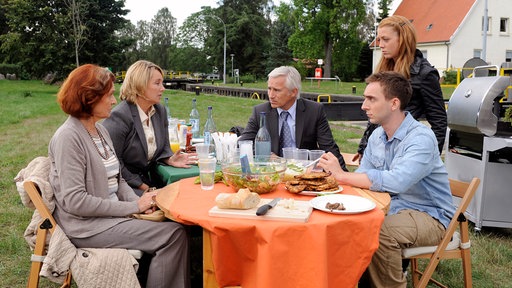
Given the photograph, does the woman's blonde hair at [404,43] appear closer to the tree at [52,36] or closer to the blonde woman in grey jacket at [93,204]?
the blonde woman in grey jacket at [93,204]

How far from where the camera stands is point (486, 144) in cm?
435

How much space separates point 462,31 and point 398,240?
40.1m

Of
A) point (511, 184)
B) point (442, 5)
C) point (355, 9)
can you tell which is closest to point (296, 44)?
point (355, 9)

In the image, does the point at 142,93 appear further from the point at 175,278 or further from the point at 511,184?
the point at 511,184

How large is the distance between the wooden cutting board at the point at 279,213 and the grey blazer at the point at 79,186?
77cm

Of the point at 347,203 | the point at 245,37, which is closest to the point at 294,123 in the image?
the point at 347,203

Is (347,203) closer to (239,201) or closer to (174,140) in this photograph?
(239,201)

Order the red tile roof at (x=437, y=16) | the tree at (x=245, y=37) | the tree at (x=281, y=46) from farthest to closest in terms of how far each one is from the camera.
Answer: the tree at (x=245, y=37)
the tree at (x=281, y=46)
the red tile roof at (x=437, y=16)

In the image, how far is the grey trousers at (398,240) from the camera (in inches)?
105

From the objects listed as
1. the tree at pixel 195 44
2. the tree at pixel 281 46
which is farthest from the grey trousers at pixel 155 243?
the tree at pixel 195 44

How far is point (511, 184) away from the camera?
14.7 ft

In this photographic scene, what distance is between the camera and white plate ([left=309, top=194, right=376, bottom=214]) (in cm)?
228

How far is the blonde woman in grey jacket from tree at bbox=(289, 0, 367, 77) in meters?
39.5

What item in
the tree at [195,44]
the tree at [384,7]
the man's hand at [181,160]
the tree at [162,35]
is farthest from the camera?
the tree at [162,35]
